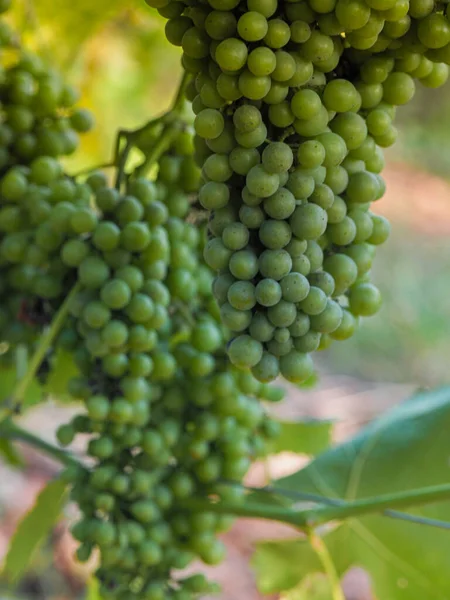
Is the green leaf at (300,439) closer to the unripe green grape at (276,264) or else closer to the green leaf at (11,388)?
the green leaf at (11,388)

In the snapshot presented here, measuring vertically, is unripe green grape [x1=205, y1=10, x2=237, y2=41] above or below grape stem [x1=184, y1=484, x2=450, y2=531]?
above

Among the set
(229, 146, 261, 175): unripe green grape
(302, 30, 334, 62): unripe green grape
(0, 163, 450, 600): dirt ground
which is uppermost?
(302, 30, 334, 62): unripe green grape

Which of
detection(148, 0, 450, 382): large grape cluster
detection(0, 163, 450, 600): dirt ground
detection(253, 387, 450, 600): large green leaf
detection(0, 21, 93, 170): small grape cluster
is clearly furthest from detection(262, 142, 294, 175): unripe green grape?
detection(0, 163, 450, 600): dirt ground

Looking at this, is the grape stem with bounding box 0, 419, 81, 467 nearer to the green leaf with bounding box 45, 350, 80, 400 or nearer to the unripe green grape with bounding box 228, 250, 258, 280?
the green leaf with bounding box 45, 350, 80, 400

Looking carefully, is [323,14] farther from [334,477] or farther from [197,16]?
[334,477]

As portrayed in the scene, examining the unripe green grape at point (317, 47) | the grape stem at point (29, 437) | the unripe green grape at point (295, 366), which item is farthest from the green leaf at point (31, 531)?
the unripe green grape at point (317, 47)

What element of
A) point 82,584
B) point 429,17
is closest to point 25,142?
point 429,17

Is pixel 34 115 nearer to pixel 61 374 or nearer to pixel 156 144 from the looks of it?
pixel 156 144
